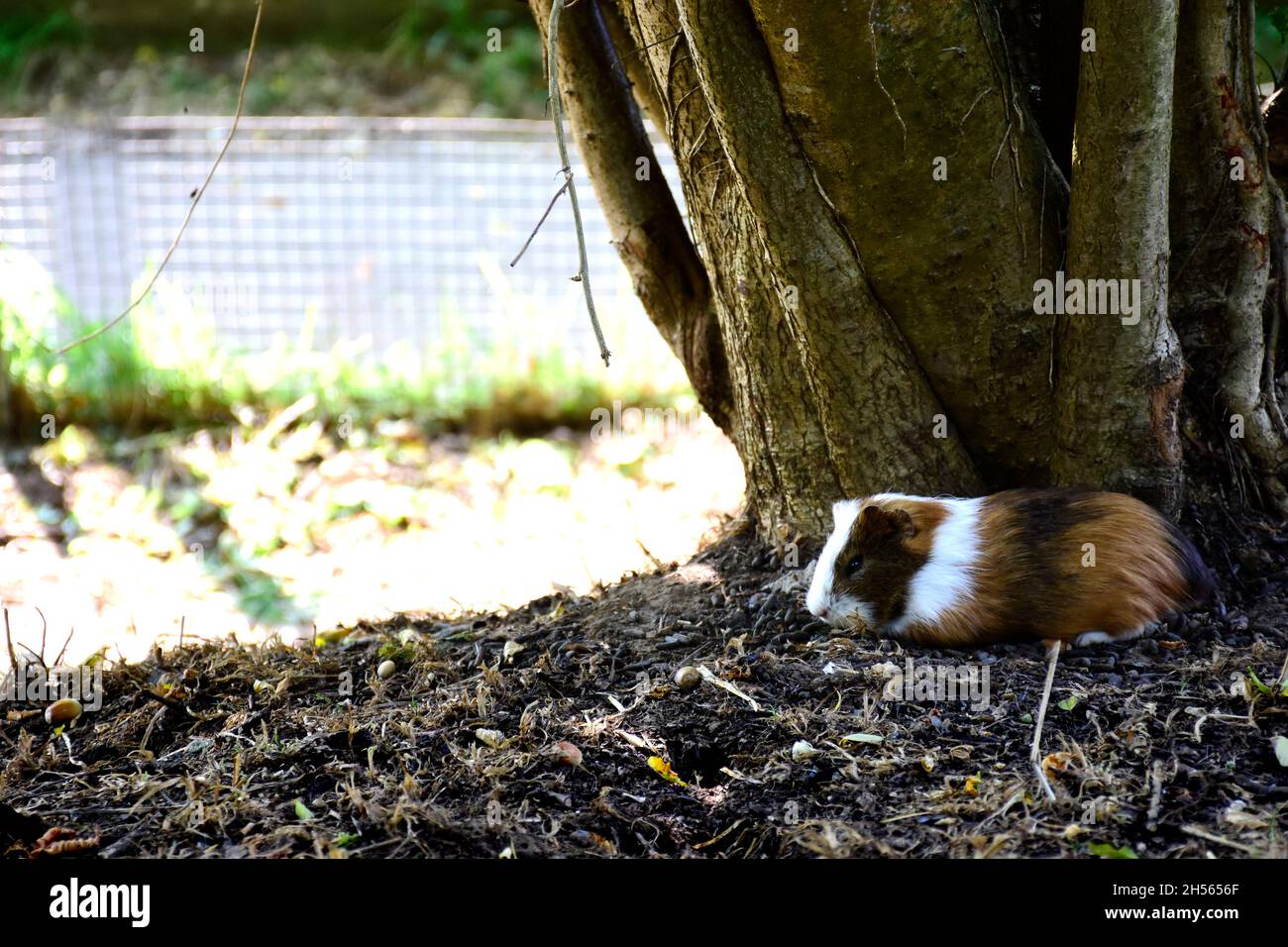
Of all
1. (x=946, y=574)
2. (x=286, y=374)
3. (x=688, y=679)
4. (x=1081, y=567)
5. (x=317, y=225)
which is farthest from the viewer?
(x=317, y=225)

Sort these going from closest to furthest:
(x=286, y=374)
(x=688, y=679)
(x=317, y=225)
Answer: (x=688, y=679) → (x=286, y=374) → (x=317, y=225)

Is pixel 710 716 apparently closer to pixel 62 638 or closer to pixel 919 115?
pixel 919 115

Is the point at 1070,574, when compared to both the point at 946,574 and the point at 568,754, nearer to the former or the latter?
the point at 946,574

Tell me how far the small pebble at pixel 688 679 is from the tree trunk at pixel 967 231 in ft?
2.65

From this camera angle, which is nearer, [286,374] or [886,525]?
[886,525]

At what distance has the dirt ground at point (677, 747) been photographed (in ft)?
7.34

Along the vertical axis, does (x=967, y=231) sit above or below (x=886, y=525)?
above

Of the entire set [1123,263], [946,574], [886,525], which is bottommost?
[946,574]

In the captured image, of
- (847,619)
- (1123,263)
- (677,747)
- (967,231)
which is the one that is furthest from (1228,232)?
(677,747)

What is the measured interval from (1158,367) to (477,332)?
16.1ft

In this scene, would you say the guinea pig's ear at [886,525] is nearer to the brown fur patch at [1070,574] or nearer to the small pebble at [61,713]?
the brown fur patch at [1070,574]

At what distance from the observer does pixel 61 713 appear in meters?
2.97

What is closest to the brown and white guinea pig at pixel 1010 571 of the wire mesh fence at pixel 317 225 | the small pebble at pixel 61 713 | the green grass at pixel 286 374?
the small pebble at pixel 61 713

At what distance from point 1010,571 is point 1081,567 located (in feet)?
0.60
